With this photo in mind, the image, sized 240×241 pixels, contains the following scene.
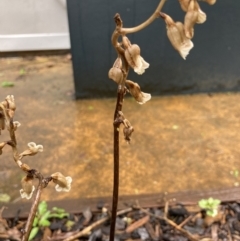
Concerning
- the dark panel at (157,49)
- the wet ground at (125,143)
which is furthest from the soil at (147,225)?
the dark panel at (157,49)

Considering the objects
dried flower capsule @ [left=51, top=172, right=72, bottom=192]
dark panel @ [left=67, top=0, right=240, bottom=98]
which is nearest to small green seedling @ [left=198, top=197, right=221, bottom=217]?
dried flower capsule @ [left=51, top=172, right=72, bottom=192]

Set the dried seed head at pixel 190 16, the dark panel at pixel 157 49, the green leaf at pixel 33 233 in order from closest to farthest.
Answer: the dried seed head at pixel 190 16 < the green leaf at pixel 33 233 < the dark panel at pixel 157 49

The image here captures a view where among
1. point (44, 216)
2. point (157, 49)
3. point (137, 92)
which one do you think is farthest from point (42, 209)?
point (157, 49)

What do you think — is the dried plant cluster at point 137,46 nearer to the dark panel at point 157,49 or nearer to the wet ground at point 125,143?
the wet ground at point 125,143

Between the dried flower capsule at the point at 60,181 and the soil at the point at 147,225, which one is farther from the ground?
the dried flower capsule at the point at 60,181

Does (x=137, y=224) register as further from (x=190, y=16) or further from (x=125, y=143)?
(x=190, y=16)

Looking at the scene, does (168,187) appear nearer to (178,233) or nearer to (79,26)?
(178,233)
